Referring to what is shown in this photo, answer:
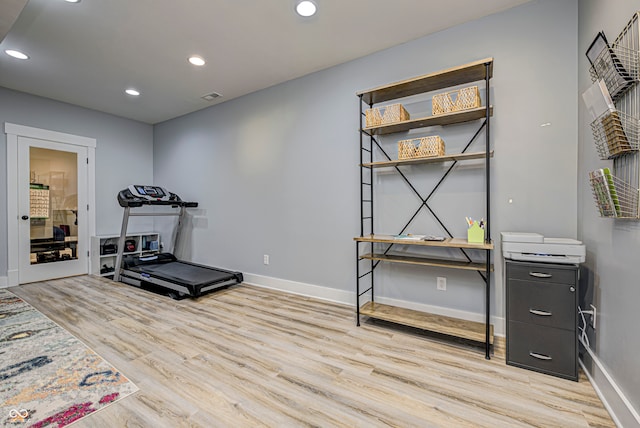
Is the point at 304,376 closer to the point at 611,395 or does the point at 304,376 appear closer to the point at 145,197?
the point at 611,395

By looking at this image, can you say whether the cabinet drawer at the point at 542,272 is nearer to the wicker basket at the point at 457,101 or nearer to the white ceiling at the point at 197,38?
Result: the wicker basket at the point at 457,101

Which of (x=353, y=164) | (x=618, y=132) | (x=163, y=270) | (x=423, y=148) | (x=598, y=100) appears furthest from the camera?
(x=163, y=270)

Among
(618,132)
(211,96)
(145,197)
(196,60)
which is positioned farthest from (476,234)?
(145,197)

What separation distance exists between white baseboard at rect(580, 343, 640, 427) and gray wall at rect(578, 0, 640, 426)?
3 centimetres

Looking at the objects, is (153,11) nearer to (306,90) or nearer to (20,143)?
→ (306,90)

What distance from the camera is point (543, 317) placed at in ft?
5.96

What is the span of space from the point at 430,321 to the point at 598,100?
72.4 inches

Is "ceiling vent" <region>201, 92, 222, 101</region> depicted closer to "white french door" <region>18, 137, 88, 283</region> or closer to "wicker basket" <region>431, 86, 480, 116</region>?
"white french door" <region>18, 137, 88, 283</region>

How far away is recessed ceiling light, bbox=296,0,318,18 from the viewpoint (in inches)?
88.9

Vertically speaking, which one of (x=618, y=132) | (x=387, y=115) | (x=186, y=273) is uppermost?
(x=387, y=115)

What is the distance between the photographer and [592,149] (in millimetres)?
1857

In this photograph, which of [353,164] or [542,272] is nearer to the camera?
[542,272]

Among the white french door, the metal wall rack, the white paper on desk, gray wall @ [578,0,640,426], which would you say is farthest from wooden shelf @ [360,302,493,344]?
the white french door

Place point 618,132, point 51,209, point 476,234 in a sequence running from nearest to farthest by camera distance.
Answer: point 618,132 → point 476,234 → point 51,209
